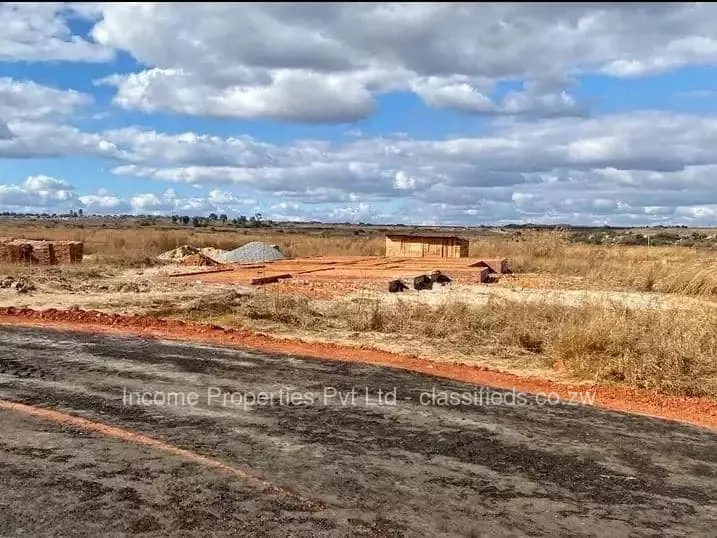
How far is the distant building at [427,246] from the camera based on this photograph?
25.3 m

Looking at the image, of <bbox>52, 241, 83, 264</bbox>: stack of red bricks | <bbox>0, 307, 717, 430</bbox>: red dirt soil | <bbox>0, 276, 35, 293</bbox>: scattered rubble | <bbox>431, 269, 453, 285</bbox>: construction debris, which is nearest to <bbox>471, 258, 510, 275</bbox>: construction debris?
<bbox>431, 269, 453, 285</bbox>: construction debris

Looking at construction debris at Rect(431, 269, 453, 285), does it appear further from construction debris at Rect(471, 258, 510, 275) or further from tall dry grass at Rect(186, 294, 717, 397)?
→ tall dry grass at Rect(186, 294, 717, 397)

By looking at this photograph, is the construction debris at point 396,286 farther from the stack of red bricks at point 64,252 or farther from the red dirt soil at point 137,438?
the stack of red bricks at point 64,252

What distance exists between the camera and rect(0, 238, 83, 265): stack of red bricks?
22.6 meters

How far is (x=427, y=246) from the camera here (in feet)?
84.1

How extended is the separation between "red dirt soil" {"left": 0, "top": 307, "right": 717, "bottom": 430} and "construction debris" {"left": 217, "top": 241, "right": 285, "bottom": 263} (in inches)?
559

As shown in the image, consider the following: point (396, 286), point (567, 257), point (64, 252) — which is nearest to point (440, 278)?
point (396, 286)

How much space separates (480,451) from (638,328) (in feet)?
17.8

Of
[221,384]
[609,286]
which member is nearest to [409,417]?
[221,384]

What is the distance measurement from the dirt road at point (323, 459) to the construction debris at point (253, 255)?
61.6 feet

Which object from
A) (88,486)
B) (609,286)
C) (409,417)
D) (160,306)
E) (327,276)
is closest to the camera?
(88,486)

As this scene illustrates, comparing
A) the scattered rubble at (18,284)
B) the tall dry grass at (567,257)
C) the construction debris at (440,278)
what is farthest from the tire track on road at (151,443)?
the construction debris at (440,278)

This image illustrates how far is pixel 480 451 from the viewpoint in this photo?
5.47 m

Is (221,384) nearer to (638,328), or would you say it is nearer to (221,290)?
(638,328)
